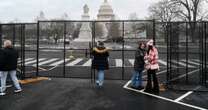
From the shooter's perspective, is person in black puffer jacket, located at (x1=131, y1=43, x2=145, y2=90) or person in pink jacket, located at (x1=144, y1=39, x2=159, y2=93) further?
person in black puffer jacket, located at (x1=131, y1=43, x2=145, y2=90)

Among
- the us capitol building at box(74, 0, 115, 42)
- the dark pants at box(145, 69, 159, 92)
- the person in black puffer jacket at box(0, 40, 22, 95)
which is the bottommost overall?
the dark pants at box(145, 69, 159, 92)

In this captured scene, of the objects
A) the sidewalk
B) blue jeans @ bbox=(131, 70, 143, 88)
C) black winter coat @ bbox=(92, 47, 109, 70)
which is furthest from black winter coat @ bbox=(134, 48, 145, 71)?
black winter coat @ bbox=(92, 47, 109, 70)

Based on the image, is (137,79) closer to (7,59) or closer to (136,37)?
(136,37)

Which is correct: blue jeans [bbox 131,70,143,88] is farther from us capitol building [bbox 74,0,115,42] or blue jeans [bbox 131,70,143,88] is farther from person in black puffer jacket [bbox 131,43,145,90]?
us capitol building [bbox 74,0,115,42]

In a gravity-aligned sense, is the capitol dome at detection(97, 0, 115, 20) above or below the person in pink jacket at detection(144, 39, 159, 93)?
above

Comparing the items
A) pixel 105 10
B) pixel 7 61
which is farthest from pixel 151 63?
pixel 105 10

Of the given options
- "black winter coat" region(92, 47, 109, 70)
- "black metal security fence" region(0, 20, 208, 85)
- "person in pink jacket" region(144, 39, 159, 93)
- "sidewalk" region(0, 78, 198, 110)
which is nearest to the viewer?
"sidewalk" region(0, 78, 198, 110)

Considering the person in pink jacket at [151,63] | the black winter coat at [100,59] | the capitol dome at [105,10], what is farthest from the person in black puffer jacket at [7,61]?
the capitol dome at [105,10]

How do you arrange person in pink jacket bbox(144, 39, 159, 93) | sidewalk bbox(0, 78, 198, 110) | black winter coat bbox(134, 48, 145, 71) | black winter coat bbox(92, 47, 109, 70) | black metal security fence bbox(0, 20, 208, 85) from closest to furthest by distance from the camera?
sidewalk bbox(0, 78, 198, 110), person in pink jacket bbox(144, 39, 159, 93), black winter coat bbox(134, 48, 145, 71), black winter coat bbox(92, 47, 109, 70), black metal security fence bbox(0, 20, 208, 85)

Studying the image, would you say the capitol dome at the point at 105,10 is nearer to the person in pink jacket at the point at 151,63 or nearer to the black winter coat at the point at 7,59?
the person in pink jacket at the point at 151,63

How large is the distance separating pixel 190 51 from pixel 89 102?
6.61 metres

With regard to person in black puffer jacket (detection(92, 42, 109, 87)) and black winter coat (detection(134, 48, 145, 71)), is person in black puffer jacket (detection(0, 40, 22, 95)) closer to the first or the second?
person in black puffer jacket (detection(92, 42, 109, 87))

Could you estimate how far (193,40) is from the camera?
1408 cm

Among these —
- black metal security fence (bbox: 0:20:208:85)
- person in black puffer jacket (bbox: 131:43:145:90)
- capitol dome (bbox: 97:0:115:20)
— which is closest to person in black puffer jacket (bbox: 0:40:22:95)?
black metal security fence (bbox: 0:20:208:85)
